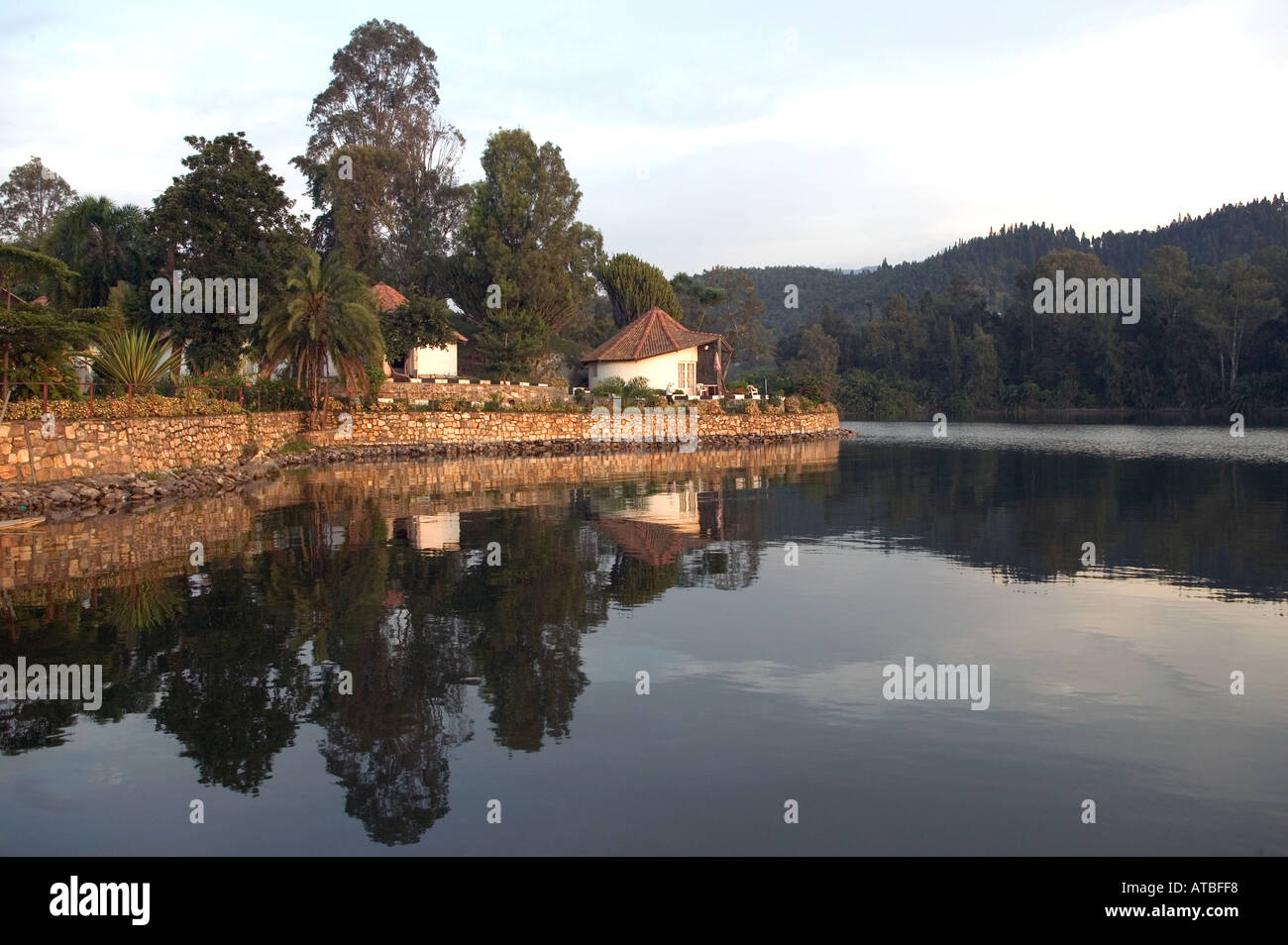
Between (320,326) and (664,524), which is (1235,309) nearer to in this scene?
(320,326)

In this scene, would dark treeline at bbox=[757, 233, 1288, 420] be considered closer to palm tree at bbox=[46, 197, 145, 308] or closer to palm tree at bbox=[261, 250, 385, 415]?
palm tree at bbox=[261, 250, 385, 415]

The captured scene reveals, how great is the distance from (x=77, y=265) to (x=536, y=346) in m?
22.1

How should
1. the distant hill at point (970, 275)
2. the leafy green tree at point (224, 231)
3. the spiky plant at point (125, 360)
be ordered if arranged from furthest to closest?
the distant hill at point (970, 275) < the leafy green tree at point (224, 231) < the spiky plant at point (125, 360)

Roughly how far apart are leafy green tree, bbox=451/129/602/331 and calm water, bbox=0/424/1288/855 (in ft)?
122

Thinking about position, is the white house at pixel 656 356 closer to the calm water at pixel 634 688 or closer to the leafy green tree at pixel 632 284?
the leafy green tree at pixel 632 284

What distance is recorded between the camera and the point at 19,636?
38.4ft

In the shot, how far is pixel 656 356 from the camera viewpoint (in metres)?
58.1

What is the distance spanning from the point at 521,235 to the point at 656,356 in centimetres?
1084

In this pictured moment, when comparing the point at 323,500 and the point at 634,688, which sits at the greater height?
the point at 323,500

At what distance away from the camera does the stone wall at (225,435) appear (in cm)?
2366

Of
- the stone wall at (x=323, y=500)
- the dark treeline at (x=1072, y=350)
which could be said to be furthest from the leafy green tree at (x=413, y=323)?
the dark treeline at (x=1072, y=350)

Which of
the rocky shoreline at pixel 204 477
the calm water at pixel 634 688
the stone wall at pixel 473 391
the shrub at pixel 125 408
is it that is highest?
the stone wall at pixel 473 391

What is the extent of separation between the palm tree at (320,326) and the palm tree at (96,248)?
928cm

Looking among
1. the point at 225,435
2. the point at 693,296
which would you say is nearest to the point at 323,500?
the point at 225,435
